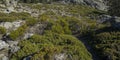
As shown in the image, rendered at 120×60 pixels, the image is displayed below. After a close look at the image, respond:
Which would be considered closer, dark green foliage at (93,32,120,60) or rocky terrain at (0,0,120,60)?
rocky terrain at (0,0,120,60)

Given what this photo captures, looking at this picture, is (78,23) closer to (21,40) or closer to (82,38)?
(82,38)

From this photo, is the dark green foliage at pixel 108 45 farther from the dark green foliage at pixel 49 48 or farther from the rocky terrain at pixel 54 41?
the dark green foliage at pixel 49 48

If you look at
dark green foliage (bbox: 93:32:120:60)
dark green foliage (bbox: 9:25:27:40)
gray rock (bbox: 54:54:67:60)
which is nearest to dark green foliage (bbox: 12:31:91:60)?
gray rock (bbox: 54:54:67:60)

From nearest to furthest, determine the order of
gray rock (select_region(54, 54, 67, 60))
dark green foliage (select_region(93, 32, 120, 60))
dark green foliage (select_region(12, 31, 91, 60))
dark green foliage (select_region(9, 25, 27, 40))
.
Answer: gray rock (select_region(54, 54, 67, 60)), dark green foliage (select_region(12, 31, 91, 60)), dark green foliage (select_region(93, 32, 120, 60)), dark green foliage (select_region(9, 25, 27, 40))

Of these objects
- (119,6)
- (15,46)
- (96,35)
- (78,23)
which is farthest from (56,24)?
(119,6)

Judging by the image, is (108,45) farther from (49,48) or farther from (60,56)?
(49,48)

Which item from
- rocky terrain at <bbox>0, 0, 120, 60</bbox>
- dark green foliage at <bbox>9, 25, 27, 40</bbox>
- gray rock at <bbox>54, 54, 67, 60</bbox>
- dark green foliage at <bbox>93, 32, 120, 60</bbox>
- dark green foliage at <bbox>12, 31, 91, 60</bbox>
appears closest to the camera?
gray rock at <bbox>54, 54, 67, 60</bbox>

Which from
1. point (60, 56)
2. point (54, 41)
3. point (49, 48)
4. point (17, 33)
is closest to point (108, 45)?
point (60, 56)

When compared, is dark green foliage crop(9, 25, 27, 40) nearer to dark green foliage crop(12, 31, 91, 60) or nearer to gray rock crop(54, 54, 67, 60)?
dark green foliage crop(12, 31, 91, 60)

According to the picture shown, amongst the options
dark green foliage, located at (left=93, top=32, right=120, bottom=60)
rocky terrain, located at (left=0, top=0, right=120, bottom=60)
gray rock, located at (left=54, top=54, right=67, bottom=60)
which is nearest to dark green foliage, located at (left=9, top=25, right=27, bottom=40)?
rocky terrain, located at (left=0, top=0, right=120, bottom=60)
